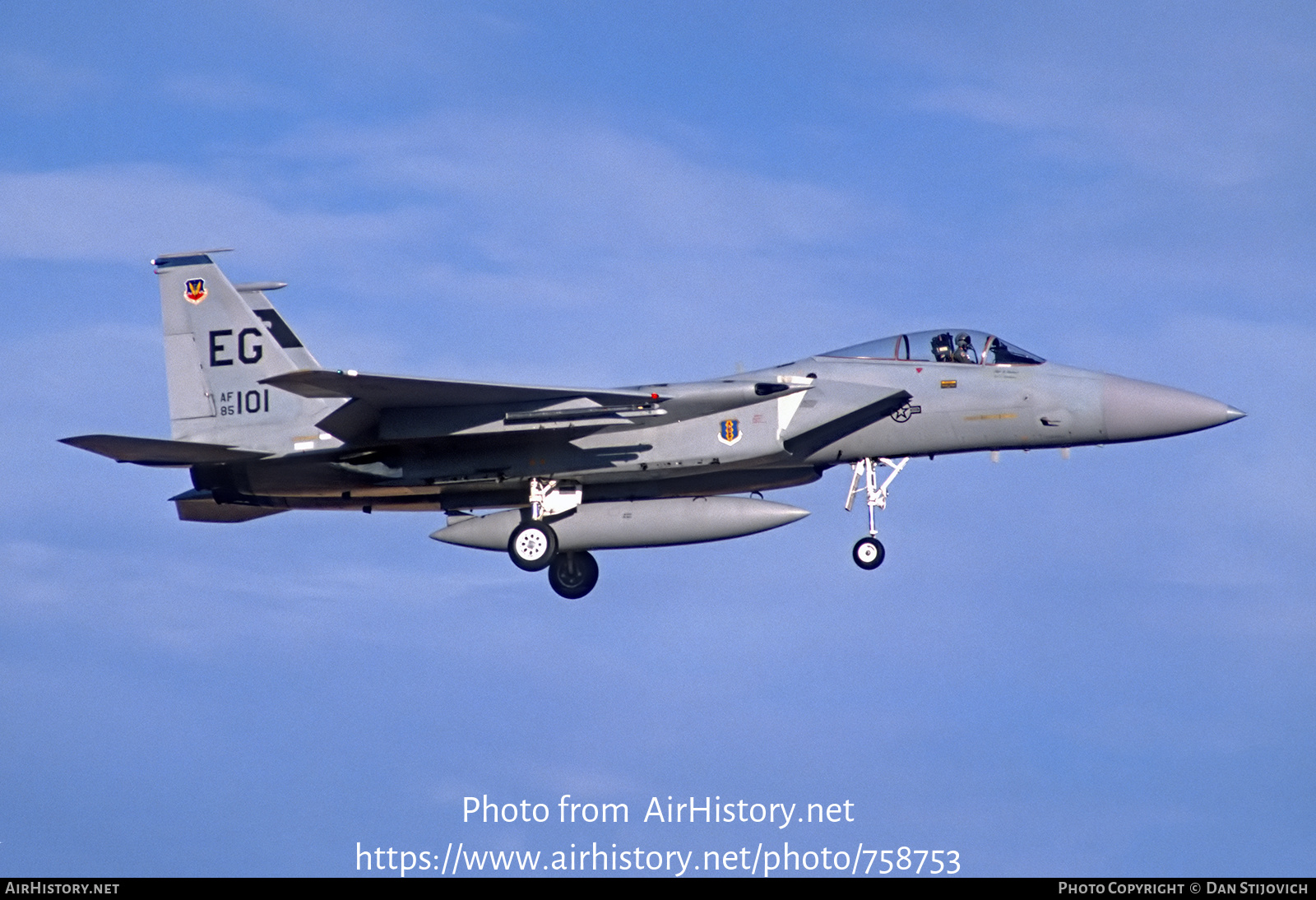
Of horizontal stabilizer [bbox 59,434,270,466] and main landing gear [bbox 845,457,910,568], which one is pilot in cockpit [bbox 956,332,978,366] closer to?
main landing gear [bbox 845,457,910,568]

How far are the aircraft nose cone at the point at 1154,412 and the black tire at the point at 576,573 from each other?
24.6ft

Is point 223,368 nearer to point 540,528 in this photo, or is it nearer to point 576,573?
point 540,528

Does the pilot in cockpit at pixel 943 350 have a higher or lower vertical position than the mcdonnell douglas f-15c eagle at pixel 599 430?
higher

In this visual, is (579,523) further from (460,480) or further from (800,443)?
(800,443)

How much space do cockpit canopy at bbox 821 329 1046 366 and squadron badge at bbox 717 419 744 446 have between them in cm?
192

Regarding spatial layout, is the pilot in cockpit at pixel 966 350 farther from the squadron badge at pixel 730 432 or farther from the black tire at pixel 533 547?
the black tire at pixel 533 547

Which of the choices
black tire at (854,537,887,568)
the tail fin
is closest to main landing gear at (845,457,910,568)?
black tire at (854,537,887,568)

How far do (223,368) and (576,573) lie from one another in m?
5.71

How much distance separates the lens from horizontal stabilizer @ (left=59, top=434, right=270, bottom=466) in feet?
70.9

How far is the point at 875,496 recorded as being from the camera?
23.1 m

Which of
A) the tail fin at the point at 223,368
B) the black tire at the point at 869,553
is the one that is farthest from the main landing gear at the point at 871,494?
the tail fin at the point at 223,368

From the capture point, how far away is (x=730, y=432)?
2242 centimetres

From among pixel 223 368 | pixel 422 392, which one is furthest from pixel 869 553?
pixel 223 368

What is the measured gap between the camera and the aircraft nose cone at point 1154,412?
2230cm
